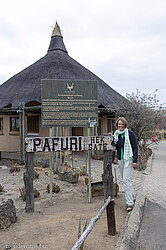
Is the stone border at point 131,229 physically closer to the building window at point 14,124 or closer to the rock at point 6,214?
the rock at point 6,214

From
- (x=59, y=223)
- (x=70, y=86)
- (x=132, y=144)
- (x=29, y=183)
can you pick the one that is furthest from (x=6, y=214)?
(x=70, y=86)

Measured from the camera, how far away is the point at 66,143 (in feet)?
13.5

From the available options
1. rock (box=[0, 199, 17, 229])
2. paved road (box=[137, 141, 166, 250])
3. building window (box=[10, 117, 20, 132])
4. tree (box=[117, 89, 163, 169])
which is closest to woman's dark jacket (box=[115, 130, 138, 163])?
paved road (box=[137, 141, 166, 250])

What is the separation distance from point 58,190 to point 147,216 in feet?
7.34

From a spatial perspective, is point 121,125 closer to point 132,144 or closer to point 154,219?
point 132,144

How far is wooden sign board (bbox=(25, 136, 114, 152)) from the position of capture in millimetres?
3889

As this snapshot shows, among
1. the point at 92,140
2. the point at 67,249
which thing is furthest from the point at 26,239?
the point at 92,140

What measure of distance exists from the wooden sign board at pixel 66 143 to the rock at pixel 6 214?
3.20ft

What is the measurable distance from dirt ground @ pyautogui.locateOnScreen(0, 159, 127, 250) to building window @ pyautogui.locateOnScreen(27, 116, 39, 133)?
8552 mm

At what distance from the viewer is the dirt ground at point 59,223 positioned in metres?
2.83

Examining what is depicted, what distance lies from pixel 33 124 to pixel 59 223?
11.2m

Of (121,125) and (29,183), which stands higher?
(121,125)

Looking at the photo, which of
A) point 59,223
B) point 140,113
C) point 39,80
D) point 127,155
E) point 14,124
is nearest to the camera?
point 59,223

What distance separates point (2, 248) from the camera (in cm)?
271
